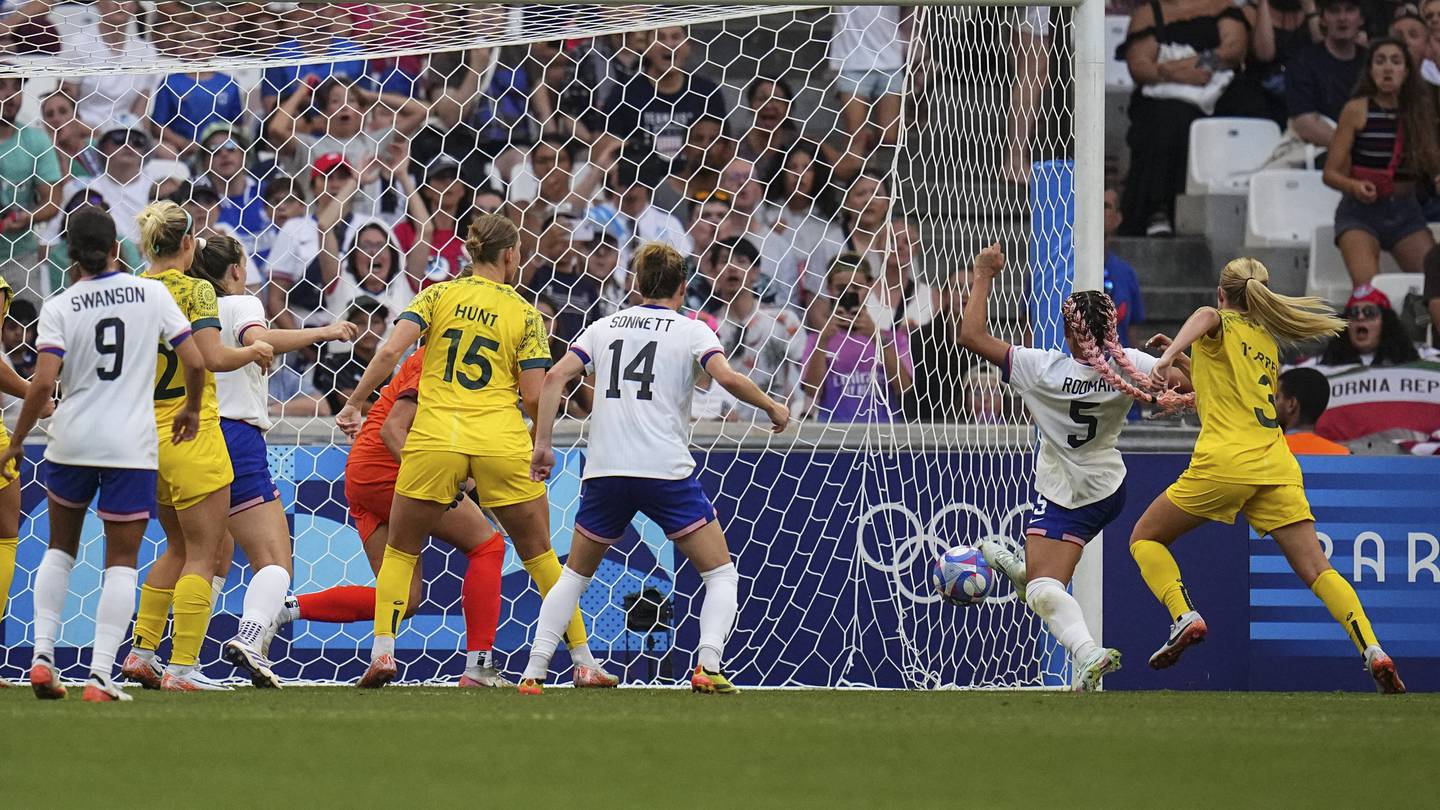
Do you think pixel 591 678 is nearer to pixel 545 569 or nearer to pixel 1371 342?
pixel 545 569

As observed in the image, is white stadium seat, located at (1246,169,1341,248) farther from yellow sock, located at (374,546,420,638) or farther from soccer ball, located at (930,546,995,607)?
yellow sock, located at (374,546,420,638)

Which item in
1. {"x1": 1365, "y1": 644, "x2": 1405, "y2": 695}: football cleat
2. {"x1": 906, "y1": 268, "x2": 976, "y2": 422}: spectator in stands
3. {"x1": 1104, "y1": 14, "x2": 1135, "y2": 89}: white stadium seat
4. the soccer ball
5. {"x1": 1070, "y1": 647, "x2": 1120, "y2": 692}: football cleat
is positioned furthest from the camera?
{"x1": 1104, "y1": 14, "x2": 1135, "y2": 89}: white stadium seat

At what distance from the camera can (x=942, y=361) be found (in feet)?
30.7

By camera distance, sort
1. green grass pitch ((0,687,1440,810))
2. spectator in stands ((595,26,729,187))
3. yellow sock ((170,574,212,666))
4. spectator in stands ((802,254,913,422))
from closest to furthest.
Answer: green grass pitch ((0,687,1440,810)) < yellow sock ((170,574,212,666)) < spectator in stands ((802,254,913,422)) < spectator in stands ((595,26,729,187))

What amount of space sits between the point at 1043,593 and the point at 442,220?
14.6 feet

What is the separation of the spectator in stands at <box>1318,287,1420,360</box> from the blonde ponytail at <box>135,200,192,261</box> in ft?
25.3

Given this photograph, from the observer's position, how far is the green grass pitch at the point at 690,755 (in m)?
3.68

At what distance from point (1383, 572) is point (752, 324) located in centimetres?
352

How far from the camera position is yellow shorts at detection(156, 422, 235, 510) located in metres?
6.50

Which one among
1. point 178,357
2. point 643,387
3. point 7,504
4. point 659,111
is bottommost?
point 7,504

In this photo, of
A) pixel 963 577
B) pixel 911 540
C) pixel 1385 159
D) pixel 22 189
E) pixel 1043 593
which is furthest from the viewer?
pixel 1385 159

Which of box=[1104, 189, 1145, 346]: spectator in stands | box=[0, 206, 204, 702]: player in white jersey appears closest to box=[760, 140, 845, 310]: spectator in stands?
box=[1104, 189, 1145, 346]: spectator in stands

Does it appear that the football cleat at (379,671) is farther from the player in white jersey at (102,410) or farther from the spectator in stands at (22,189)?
the spectator in stands at (22,189)

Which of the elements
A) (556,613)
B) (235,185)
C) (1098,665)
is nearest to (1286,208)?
(1098,665)
